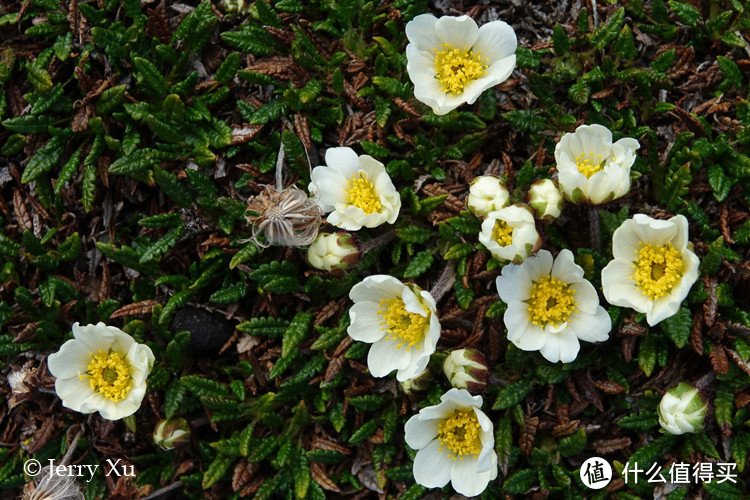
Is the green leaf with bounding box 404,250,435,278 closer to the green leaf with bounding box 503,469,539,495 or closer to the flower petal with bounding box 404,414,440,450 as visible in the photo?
the flower petal with bounding box 404,414,440,450

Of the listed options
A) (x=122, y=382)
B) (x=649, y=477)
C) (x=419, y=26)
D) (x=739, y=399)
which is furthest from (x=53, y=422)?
(x=739, y=399)

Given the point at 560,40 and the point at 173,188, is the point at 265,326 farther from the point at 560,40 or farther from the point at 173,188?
the point at 560,40

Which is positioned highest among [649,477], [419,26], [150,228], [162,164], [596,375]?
[419,26]

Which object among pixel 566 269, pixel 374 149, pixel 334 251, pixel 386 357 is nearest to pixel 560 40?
pixel 374 149

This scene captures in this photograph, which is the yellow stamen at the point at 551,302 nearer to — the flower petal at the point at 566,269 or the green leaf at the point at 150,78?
the flower petal at the point at 566,269

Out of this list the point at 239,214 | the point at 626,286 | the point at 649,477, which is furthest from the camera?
the point at 239,214

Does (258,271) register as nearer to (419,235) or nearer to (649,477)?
(419,235)
